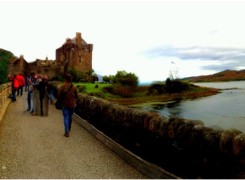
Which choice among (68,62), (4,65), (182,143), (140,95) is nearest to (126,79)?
(140,95)

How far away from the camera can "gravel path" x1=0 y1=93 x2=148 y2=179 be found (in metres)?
8.45

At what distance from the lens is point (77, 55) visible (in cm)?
9481

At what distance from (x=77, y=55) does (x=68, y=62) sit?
3517 millimetres

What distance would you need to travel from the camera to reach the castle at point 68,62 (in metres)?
92.4

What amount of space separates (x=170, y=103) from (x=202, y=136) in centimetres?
7162

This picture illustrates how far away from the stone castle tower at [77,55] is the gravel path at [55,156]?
80577mm

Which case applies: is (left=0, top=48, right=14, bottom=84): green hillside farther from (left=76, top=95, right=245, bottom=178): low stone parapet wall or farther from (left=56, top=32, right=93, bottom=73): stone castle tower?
(left=76, top=95, right=245, bottom=178): low stone parapet wall

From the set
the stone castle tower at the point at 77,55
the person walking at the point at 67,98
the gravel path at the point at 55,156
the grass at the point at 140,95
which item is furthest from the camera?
the stone castle tower at the point at 77,55

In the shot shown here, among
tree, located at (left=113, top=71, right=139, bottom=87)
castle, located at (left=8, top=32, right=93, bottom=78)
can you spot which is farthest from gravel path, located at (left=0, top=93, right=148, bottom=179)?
castle, located at (left=8, top=32, right=93, bottom=78)

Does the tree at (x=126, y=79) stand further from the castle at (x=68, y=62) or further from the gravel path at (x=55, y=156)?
the gravel path at (x=55, y=156)

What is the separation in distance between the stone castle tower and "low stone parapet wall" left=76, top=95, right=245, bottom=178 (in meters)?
83.7

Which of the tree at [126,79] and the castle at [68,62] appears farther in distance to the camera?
the castle at [68,62]

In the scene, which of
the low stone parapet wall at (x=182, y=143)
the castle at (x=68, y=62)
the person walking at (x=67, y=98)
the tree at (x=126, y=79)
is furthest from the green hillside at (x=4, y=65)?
the low stone parapet wall at (x=182, y=143)

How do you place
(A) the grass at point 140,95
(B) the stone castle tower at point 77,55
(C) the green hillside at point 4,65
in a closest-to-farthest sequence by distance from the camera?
(A) the grass at point 140,95, (C) the green hillside at point 4,65, (B) the stone castle tower at point 77,55
